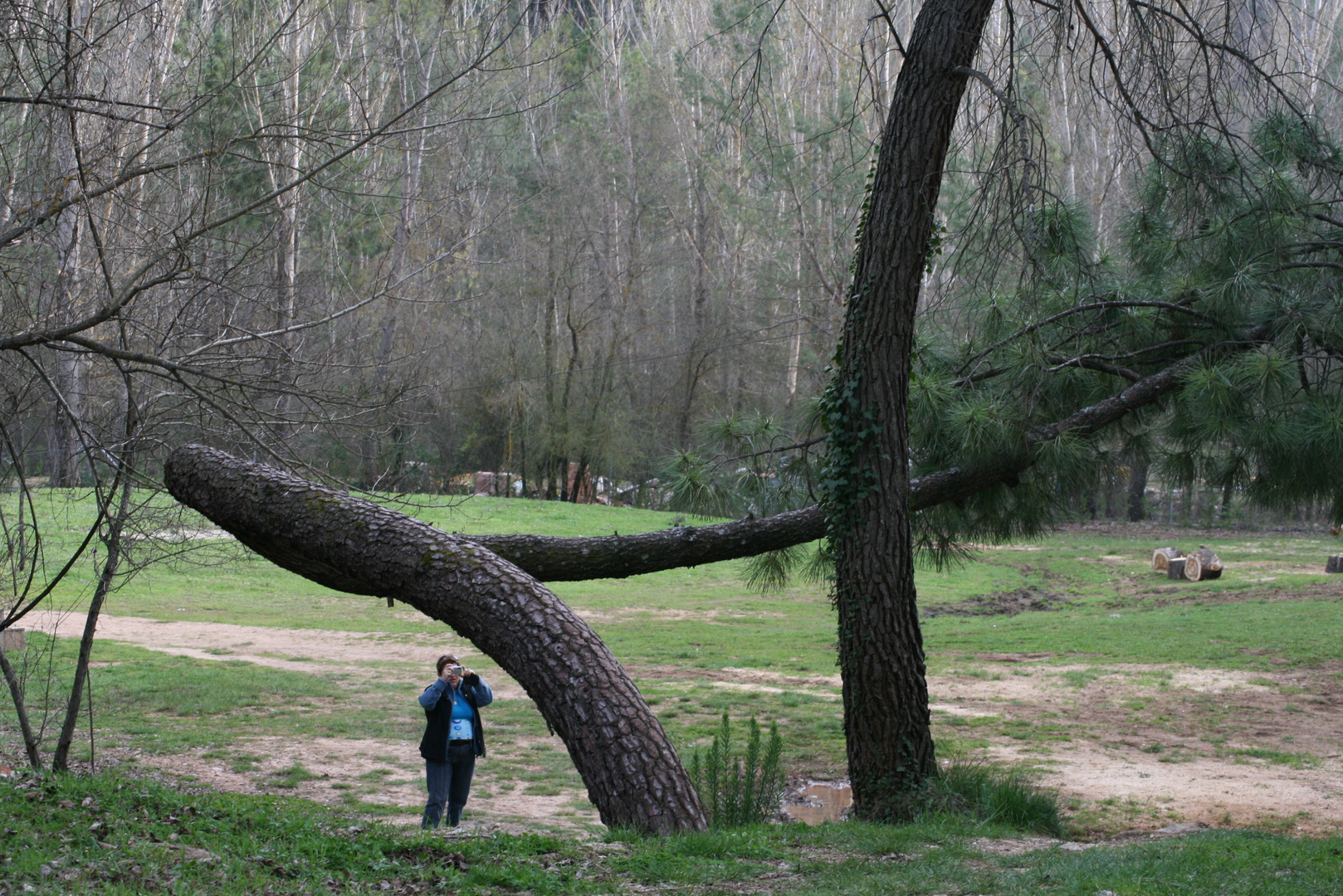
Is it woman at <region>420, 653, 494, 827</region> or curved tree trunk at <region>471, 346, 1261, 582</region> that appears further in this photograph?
woman at <region>420, 653, 494, 827</region>

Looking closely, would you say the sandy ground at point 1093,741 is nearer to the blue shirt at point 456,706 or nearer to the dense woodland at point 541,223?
the blue shirt at point 456,706

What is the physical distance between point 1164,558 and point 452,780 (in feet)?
69.5

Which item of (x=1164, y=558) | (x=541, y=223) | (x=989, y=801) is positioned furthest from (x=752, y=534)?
(x=541, y=223)

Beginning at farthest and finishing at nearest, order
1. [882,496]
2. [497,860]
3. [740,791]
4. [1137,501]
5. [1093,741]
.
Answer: [1137,501] → [1093,741] → [740,791] → [882,496] → [497,860]

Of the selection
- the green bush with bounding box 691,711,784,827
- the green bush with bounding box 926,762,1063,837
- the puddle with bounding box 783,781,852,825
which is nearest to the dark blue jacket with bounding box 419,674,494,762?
the green bush with bounding box 691,711,784,827

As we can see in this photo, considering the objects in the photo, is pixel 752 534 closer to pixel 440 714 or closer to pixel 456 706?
pixel 456 706

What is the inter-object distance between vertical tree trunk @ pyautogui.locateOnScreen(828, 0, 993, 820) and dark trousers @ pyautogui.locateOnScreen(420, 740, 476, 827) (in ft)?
8.25

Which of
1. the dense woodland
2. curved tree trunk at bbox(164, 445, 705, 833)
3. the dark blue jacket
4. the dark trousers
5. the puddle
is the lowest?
the puddle

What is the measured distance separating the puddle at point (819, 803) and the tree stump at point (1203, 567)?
16941 mm

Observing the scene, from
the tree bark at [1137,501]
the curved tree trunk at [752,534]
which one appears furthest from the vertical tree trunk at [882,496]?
the tree bark at [1137,501]

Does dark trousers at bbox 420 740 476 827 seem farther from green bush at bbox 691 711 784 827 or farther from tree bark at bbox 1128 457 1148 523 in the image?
tree bark at bbox 1128 457 1148 523

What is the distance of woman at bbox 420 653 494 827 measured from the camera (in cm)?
696

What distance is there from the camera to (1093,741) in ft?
31.8

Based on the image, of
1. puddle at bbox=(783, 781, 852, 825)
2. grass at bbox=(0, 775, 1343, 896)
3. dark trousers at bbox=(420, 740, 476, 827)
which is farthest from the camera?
puddle at bbox=(783, 781, 852, 825)
